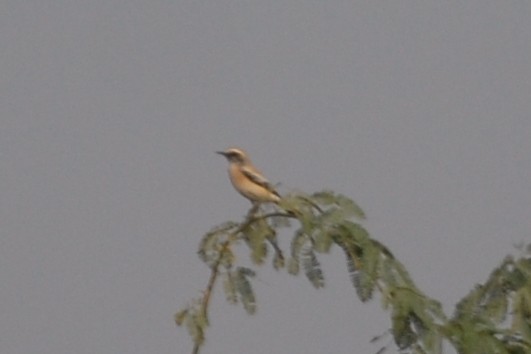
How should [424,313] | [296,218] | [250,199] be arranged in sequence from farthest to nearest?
[250,199], [296,218], [424,313]

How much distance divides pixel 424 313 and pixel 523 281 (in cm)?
87

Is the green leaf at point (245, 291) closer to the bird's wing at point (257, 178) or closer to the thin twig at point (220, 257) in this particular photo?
the thin twig at point (220, 257)

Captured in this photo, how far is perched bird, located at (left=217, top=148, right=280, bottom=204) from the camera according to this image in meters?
11.6

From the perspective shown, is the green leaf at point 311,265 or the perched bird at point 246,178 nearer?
the green leaf at point 311,265

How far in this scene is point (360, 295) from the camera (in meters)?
9.15

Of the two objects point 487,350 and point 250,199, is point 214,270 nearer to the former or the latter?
point 487,350

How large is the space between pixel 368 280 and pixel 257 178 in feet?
9.33

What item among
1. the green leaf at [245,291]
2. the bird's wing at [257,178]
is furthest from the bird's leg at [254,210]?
the green leaf at [245,291]

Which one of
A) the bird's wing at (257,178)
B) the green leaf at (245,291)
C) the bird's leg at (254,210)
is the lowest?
the green leaf at (245,291)

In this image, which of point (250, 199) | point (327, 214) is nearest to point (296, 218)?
point (327, 214)

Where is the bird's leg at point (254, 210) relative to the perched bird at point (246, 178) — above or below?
below

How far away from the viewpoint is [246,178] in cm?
1212

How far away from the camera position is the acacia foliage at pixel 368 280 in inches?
357

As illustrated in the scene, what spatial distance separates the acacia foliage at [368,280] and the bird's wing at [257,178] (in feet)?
5.16
